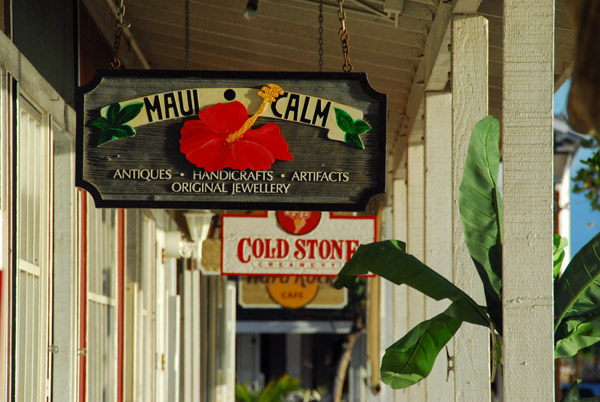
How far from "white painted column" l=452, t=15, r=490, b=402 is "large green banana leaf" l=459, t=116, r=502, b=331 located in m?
0.69

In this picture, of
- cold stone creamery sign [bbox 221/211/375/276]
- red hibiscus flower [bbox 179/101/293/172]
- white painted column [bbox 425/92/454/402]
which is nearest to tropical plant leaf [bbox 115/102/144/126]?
red hibiscus flower [bbox 179/101/293/172]

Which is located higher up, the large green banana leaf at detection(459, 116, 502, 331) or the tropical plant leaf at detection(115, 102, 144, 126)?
the tropical plant leaf at detection(115, 102, 144, 126)

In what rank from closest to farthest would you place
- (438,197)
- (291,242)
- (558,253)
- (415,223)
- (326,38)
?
(558,253)
(438,197)
(326,38)
(415,223)
(291,242)

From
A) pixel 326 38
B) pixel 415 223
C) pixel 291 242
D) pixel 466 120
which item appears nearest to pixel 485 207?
pixel 466 120

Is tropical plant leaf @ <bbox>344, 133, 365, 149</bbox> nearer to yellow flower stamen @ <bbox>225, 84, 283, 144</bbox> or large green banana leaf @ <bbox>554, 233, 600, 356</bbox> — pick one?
yellow flower stamen @ <bbox>225, 84, 283, 144</bbox>

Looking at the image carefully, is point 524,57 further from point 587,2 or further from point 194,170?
point 587,2

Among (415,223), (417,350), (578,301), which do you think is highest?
(415,223)

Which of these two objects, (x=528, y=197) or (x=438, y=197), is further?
(x=438, y=197)

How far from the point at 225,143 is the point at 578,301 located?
145cm

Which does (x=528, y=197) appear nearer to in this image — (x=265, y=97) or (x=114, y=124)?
(x=265, y=97)

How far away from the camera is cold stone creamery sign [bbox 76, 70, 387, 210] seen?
362 centimetres

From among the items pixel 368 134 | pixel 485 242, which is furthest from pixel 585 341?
pixel 368 134

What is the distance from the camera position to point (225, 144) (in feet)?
12.0

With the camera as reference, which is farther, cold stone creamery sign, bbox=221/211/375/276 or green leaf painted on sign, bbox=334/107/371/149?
cold stone creamery sign, bbox=221/211/375/276
